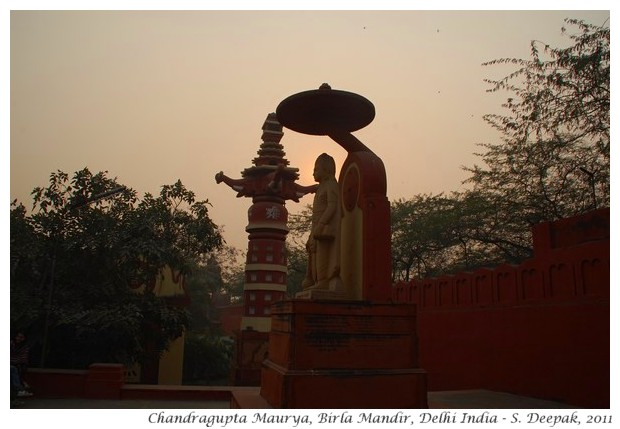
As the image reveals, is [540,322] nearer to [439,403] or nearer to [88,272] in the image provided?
[439,403]

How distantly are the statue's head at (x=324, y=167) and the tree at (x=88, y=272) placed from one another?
504cm

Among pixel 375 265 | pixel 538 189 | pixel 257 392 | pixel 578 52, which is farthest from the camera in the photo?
pixel 538 189

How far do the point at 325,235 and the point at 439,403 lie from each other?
2719mm

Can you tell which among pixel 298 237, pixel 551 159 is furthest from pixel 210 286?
pixel 551 159

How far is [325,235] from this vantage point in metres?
6.70

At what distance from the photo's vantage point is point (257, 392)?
7000 millimetres

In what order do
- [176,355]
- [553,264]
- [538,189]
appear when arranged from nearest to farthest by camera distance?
1. [553,264]
2. [538,189]
3. [176,355]

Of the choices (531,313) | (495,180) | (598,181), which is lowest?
(531,313)

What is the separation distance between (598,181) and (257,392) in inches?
344

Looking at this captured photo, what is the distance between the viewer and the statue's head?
23.2 feet

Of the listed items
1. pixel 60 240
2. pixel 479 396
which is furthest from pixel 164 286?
pixel 479 396

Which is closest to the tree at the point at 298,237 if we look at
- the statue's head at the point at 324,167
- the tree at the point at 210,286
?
the tree at the point at 210,286

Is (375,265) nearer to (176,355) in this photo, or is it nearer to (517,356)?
(517,356)

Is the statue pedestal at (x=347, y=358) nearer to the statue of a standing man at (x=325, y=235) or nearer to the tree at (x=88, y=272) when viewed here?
the statue of a standing man at (x=325, y=235)
